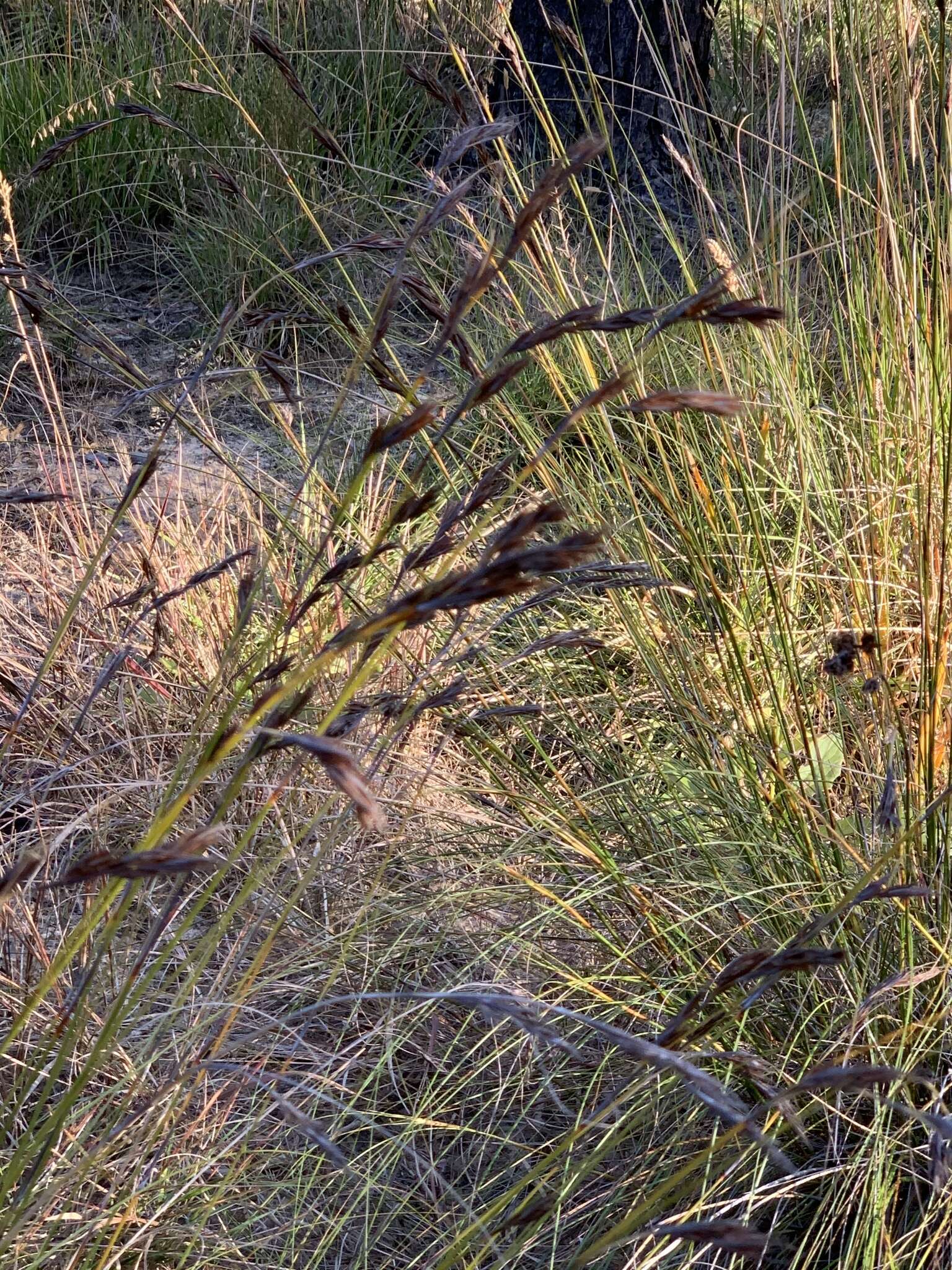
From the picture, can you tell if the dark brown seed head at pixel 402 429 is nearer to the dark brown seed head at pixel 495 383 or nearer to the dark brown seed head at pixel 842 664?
the dark brown seed head at pixel 495 383

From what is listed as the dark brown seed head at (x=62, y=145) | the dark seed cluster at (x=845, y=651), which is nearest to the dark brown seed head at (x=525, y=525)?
the dark seed cluster at (x=845, y=651)

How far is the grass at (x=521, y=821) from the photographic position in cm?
86

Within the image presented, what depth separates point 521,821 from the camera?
1.61 m

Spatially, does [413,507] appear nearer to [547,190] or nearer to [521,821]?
[547,190]

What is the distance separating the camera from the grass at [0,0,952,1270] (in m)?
0.86

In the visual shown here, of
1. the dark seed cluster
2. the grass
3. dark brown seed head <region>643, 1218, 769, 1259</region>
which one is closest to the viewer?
dark brown seed head <region>643, 1218, 769, 1259</region>

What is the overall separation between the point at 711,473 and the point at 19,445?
72.7 inches

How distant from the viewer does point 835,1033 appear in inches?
50.6

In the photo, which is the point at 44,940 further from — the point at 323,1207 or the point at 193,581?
the point at 193,581

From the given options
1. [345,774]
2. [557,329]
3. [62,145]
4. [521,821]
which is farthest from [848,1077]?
[62,145]

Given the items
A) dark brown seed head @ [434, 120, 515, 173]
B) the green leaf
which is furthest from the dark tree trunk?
dark brown seed head @ [434, 120, 515, 173]

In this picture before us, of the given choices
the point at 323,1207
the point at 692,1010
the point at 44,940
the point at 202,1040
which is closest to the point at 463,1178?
the point at 323,1207

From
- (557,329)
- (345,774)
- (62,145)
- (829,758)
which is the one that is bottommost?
(829,758)

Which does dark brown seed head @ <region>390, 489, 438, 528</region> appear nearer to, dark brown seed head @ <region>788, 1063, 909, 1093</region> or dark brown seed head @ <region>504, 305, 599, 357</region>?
dark brown seed head @ <region>504, 305, 599, 357</region>
